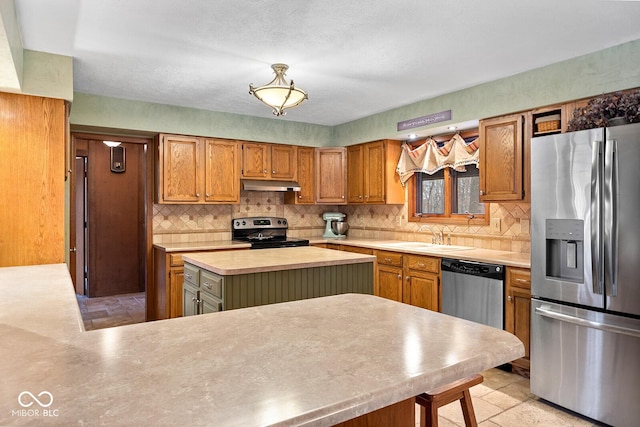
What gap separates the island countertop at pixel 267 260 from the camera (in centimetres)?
277

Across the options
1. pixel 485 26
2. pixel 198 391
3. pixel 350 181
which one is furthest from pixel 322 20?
pixel 350 181

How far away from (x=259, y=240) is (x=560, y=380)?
3.29 meters

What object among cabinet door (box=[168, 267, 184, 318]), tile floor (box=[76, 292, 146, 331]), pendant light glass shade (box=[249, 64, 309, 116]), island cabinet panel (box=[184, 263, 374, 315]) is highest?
pendant light glass shade (box=[249, 64, 309, 116])

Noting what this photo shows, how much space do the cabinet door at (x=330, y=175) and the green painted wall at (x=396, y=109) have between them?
0.56 feet

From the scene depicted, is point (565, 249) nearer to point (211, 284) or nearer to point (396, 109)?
point (211, 284)

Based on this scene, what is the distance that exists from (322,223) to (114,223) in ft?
10.8

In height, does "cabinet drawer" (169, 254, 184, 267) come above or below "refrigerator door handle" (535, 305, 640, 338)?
above

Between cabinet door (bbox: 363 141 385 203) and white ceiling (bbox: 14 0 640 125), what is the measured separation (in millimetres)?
1258

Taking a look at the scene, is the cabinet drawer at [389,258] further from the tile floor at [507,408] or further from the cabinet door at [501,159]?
the tile floor at [507,408]

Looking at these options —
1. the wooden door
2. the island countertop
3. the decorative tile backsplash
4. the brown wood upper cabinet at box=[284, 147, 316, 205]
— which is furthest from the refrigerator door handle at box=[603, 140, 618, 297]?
the wooden door

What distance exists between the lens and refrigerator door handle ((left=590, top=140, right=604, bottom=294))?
2.51 m

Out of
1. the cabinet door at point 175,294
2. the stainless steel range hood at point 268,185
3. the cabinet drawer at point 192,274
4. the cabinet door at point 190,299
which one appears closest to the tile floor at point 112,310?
the cabinet door at point 175,294

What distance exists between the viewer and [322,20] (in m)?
2.49

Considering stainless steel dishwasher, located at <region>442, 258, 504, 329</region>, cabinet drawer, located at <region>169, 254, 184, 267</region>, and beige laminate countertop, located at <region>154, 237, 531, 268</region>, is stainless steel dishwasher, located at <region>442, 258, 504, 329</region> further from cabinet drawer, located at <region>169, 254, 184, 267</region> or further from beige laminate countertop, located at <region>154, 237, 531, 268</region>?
cabinet drawer, located at <region>169, 254, 184, 267</region>
